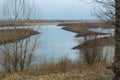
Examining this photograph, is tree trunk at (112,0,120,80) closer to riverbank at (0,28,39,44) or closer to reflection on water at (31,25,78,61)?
reflection on water at (31,25,78,61)

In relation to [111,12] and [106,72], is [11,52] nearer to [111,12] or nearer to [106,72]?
[106,72]

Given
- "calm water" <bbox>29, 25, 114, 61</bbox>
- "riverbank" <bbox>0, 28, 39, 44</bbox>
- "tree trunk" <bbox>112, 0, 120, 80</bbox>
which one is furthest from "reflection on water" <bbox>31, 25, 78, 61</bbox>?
"tree trunk" <bbox>112, 0, 120, 80</bbox>

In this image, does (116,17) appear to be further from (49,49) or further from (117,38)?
(49,49)

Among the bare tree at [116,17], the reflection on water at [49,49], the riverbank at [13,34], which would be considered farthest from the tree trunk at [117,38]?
the riverbank at [13,34]

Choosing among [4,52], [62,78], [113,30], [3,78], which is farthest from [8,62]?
[113,30]

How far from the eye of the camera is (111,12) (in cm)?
688

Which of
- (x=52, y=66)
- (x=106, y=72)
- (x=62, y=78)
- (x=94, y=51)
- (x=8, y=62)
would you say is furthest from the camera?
(x=94, y=51)

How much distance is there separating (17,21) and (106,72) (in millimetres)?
5746

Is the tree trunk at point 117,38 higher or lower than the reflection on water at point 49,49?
higher

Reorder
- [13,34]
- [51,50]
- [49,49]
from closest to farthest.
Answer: [13,34], [51,50], [49,49]

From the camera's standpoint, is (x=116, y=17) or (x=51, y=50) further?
(x=51, y=50)

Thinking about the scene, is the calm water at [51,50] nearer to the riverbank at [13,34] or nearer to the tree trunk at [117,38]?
the riverbank at [13,34]

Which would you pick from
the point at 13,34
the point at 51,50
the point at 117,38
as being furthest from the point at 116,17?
the point at 51,50

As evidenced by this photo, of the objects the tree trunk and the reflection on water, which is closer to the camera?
the tree trunk
